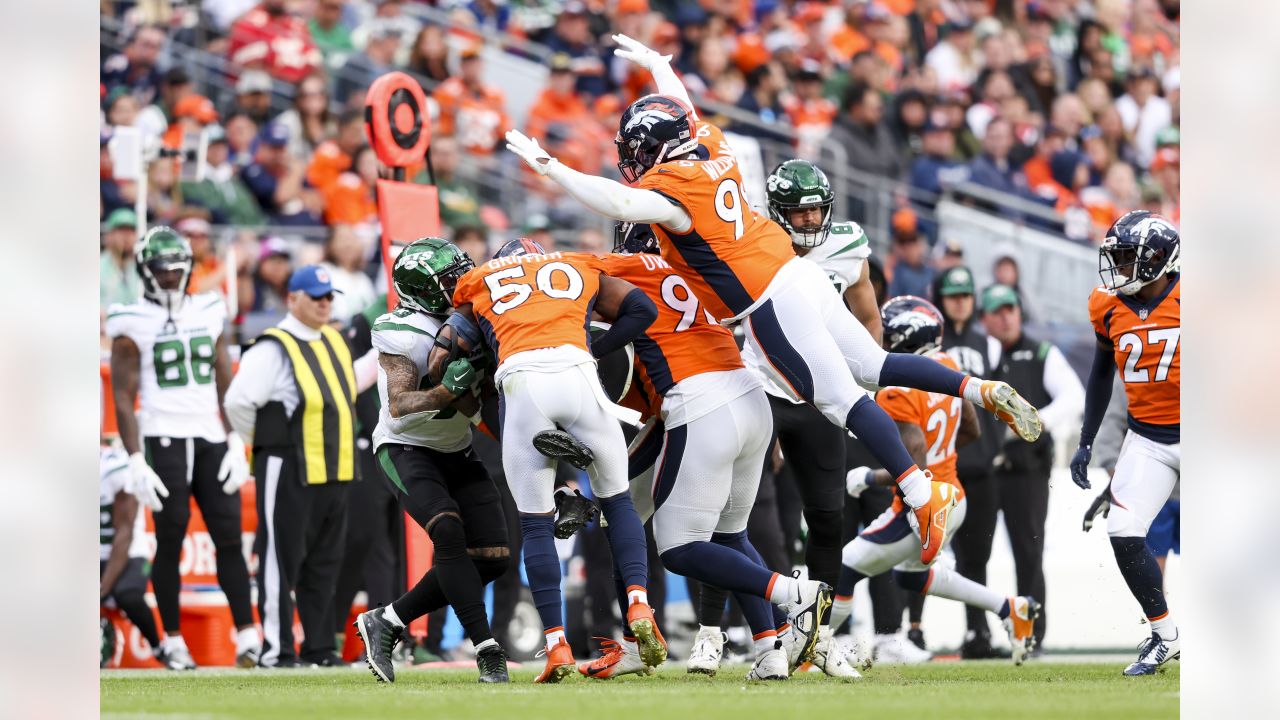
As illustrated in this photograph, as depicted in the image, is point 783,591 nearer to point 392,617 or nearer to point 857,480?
point 392,617

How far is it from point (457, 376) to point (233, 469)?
302 centimetres

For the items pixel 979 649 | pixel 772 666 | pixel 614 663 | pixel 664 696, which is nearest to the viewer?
pixel 664 696

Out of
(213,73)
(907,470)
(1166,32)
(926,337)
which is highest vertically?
(1166,32)

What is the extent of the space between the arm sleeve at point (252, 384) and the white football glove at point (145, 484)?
1.71ft

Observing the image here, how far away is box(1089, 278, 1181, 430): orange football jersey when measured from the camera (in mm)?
7605

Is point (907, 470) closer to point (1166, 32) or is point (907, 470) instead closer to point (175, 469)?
point (175, 469)

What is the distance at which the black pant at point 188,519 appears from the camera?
9.34m

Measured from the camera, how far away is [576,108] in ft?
52.5

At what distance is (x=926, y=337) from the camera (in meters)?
8.55

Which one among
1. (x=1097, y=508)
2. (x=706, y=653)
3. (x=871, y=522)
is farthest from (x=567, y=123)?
(x=706, y=653)
